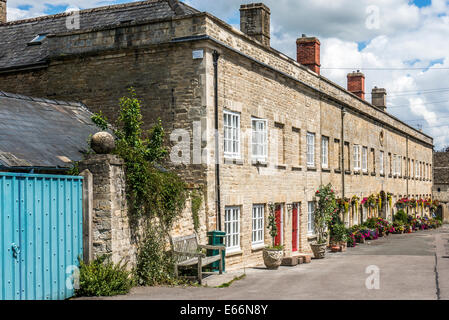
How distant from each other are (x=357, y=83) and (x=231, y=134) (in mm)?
20941

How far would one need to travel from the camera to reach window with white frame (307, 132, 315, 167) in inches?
843

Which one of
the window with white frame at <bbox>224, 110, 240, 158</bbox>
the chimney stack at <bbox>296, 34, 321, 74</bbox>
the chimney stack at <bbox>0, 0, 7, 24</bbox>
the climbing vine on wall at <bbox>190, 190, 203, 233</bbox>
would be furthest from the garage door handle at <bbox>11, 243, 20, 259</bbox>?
the chimney stack at <bbox>0, 0, 7, 24</bbox>

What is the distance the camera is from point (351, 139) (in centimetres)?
2714

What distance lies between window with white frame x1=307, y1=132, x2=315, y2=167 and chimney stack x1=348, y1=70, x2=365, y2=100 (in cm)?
1374

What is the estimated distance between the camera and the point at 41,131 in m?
13.1

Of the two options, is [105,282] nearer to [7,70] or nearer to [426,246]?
[7,70]

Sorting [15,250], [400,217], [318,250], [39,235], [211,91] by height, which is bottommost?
[400,217]

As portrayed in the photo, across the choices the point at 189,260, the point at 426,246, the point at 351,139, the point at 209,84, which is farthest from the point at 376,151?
the point at 189,260

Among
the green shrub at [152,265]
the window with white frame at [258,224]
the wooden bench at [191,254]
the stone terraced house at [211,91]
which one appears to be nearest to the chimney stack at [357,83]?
the stone terraced house at [211,91]

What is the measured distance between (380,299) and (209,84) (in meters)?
7.27

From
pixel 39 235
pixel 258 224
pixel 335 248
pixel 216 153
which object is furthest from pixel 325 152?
pixel 39 235

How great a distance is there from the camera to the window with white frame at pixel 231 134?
15656 millimetres

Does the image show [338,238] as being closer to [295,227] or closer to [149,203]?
[295,227]

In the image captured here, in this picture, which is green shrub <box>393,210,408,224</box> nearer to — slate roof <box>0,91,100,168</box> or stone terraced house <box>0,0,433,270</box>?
stone terraced house <box>0,0,433,270</box>
